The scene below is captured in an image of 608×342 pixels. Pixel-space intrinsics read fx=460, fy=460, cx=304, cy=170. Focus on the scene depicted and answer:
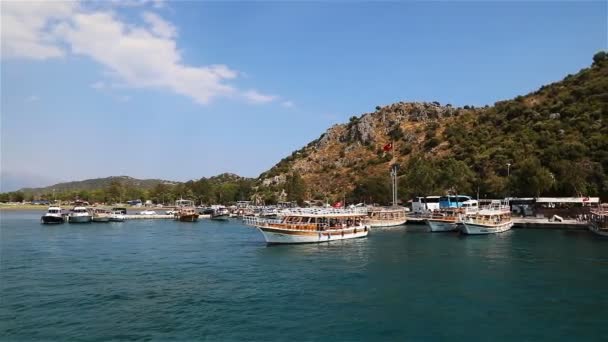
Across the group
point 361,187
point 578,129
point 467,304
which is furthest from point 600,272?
point 361,187

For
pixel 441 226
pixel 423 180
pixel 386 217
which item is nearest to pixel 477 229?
pixel 441 226

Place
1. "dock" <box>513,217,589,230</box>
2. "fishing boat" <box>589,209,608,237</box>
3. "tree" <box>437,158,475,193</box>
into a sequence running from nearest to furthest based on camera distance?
"fishing boat" <box>589,209,608,237</box>, "dock" <box>513,217,589,230</box>, "tree" <box>437,158,475,193</box>

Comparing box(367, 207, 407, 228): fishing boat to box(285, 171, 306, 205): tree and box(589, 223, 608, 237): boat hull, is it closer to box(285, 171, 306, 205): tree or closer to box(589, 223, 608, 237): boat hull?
box(589, 223, 608, 237): boat hull

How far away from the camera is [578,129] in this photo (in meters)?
120

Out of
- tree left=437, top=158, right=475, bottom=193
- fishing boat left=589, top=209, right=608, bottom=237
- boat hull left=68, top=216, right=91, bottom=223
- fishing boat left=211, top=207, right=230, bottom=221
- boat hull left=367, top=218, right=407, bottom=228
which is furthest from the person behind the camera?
fishing boat left=211, top=207, right=230, bottom=221

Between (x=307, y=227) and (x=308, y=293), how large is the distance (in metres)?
29.9

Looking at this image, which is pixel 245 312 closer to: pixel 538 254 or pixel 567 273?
pixel 567 273

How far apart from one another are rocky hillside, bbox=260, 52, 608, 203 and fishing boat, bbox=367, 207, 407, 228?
62.5 feet

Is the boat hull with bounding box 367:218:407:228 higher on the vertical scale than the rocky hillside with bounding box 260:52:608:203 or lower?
lower

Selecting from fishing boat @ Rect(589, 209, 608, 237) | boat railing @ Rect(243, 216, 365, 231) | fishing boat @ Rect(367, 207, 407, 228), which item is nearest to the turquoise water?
boat railing @ Rect(243, 216, 365, 231)

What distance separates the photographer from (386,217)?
10131cm

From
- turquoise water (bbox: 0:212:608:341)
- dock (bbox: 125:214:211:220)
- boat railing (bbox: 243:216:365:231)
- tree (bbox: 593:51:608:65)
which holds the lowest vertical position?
turquoise water (bbox: 0:212:608:341)

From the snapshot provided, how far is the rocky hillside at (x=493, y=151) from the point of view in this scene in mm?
101062

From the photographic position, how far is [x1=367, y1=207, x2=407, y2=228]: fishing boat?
98250 mm
